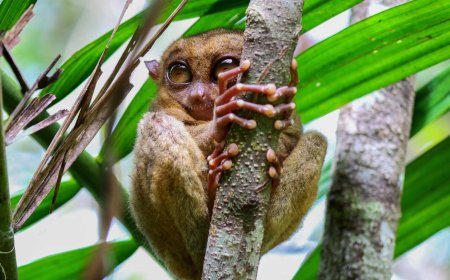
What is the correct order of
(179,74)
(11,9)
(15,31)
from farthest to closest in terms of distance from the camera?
1. (179,74)
2. (11,9)
3. (15,31)

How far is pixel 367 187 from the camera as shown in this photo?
12.1 feet

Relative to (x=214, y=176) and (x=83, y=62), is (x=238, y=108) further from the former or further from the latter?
(x=83, y=62)

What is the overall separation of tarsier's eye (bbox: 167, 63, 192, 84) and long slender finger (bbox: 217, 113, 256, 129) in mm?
1362

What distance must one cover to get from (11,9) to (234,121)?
130cm

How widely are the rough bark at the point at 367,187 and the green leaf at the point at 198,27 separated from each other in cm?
82

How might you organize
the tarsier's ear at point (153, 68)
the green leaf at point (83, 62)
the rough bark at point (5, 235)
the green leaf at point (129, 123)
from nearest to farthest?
the rough bark at point (5, 235)
the green leaf at point (83, 62)
the green leaf at point (129, 123)
the tarsier's ear at point (153, 68)

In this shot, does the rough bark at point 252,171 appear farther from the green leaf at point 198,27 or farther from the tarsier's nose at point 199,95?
the tarsier's nose at point 199,95

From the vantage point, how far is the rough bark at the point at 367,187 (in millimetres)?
3561

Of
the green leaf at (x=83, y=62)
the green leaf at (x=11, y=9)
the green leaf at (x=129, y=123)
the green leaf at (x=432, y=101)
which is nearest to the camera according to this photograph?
the green leaf at (x=11, y=9)

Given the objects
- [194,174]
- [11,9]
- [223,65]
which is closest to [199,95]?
[223,65]

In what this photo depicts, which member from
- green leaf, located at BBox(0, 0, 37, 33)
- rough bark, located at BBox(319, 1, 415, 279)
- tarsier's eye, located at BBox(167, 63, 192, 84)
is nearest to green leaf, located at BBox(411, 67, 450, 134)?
rough bark, located at BBox(319, 1, 415, 279)

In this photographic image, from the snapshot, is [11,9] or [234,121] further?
[11,9]

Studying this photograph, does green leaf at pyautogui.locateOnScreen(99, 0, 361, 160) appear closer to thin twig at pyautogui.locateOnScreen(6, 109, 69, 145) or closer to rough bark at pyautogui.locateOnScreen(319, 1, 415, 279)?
rough bark at pyautogui.locateOnScreen(319, 1, 415, 279)

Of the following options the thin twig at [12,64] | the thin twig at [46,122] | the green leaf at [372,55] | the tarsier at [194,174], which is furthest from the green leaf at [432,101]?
the thin twig at [12,64]
